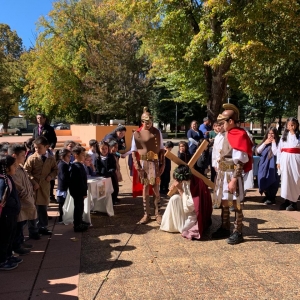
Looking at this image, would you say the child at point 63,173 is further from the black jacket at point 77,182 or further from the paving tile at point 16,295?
the paving tile at point 16,295

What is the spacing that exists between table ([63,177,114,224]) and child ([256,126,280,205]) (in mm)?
3315

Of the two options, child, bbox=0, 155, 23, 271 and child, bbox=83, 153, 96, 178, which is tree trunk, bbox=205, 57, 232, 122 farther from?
child, bbox=0, 155, 23, 271

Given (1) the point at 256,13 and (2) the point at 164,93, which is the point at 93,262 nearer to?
(1) the point at 256,13

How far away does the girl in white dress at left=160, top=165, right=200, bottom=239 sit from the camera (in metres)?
4.77

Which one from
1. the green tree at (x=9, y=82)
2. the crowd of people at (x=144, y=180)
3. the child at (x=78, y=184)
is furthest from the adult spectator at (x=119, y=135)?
the green tree at (x=9, y=82)

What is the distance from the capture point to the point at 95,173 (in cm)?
628

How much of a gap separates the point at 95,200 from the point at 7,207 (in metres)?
2.48

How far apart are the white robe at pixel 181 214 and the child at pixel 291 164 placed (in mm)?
2460

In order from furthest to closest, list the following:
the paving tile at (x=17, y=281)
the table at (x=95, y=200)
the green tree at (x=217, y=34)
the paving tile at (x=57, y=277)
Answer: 1. the green tree at (x=217, y=34)
2. the table at (x=95, y=200)
3. the paving tile at (x=57, y=277)
4. the paving tile at (x=17, y=281)

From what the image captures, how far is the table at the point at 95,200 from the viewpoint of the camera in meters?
5.52

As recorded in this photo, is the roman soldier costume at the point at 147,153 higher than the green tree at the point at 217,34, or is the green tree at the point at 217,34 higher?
the green tree at the point at 217,34

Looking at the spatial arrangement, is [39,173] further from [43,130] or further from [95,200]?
[43,130]

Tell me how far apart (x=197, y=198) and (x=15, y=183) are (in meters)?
2.49

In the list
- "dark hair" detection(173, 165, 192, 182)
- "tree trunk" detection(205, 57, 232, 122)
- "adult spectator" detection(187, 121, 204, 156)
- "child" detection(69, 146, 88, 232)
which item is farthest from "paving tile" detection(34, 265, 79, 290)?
"tree trunk" detection(205, 57, 232, 122)
